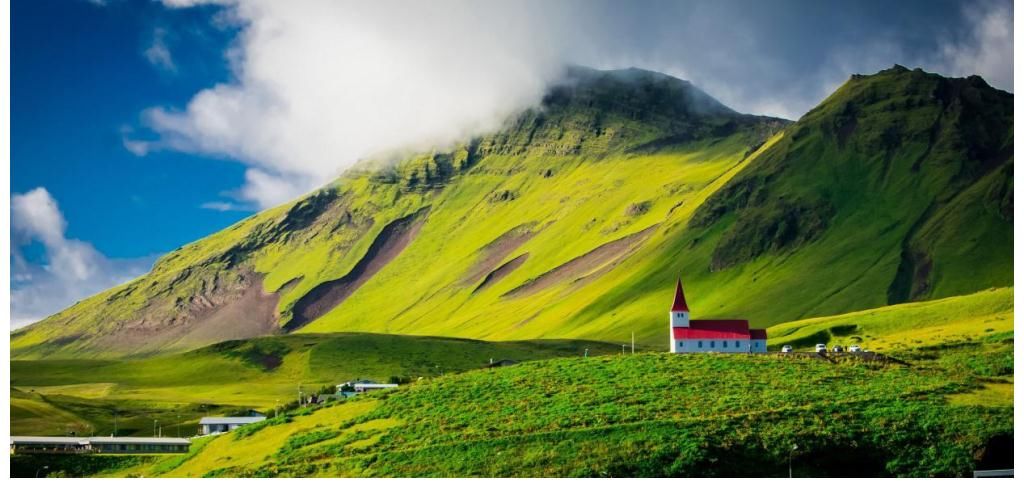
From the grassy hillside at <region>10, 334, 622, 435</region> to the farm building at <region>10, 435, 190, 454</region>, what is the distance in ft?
102

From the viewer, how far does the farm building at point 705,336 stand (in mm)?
93375

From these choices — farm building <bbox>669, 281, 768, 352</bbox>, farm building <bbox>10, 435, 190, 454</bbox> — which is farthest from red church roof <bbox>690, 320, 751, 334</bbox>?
farm building <bbox>10, 435, 190, 454</bbox>

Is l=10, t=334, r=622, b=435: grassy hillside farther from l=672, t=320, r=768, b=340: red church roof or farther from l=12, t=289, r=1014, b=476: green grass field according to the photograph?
l=672, t=320, r=768, b=340: red church roof

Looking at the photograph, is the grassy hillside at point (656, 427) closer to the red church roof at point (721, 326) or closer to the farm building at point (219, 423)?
the red church roof at point (721, 326)

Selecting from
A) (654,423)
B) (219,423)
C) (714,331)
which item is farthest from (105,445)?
(654,423)

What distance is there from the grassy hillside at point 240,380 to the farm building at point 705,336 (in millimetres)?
57948

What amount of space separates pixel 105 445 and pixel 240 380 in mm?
92988

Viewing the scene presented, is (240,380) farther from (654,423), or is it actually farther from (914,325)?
(654,423)

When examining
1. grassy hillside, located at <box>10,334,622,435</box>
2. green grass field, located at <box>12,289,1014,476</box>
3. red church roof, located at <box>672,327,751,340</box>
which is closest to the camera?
green grass field, located at <box>12,289,1014,476</box>

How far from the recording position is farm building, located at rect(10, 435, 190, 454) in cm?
8994

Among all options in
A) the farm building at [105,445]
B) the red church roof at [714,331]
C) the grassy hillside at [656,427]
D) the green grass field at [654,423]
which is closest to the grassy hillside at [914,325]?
the red church roof at [714,331]
